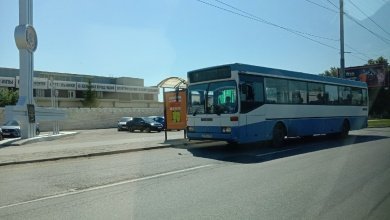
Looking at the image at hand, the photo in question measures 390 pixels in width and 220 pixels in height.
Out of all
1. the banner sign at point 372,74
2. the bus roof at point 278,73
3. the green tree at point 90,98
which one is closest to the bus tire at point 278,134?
the bus roof at point 278,73

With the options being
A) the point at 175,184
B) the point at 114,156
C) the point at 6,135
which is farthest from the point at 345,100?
the point at 6,135

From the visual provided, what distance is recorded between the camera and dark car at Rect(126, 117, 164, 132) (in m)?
37.3

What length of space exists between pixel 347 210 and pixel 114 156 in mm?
10083

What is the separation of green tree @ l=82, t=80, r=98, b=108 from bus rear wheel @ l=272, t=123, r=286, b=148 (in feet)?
210

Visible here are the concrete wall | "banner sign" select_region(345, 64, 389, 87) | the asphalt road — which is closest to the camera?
the asphalt road

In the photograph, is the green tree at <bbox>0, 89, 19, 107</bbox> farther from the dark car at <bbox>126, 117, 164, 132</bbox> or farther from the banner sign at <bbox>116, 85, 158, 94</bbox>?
the dark car at <bbox>126, 117, 164, 132</bbox>

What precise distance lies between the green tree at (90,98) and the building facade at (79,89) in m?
0.86

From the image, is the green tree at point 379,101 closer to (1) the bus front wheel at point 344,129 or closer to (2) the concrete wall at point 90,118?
(2) the concrete wall at point 90,118

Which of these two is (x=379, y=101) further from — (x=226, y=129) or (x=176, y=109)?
(x=226, y=129)

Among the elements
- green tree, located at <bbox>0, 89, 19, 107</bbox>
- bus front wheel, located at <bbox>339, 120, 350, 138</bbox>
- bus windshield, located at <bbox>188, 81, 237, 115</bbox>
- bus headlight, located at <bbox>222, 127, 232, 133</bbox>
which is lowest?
bus front wheel, located at <bbox>339, 120, 350, 138</bbox>

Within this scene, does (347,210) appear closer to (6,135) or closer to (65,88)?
(6,135)

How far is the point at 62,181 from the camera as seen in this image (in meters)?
9.85

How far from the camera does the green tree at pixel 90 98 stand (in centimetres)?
7825

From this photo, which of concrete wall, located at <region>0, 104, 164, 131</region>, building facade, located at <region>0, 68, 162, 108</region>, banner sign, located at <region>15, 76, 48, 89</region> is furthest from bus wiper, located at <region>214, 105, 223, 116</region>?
banner sign, located at <region>15, 76, 48, 89</region>
